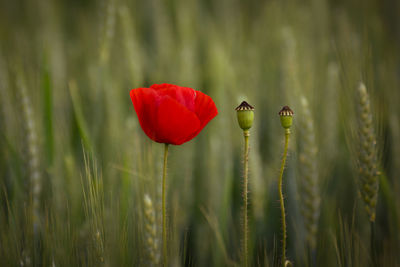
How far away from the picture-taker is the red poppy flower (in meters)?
0.44

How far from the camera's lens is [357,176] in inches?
23.8

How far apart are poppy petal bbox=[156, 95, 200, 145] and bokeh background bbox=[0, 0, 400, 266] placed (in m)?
0.12

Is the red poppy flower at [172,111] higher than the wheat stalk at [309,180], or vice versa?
the red poppy flower at [172,111]

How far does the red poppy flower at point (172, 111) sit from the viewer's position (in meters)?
0.44

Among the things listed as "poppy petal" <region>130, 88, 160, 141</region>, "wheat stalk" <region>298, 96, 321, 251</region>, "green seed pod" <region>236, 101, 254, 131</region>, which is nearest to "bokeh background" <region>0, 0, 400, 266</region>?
"wheat stalk" <region>298, 96, 321, 251</region>

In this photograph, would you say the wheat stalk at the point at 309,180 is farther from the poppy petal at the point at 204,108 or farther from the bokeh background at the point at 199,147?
the poppy petal at the point at 204,108

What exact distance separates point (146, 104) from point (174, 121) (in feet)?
0.17

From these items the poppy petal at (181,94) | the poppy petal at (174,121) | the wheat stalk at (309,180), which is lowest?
the wheat stalk at (309,180)

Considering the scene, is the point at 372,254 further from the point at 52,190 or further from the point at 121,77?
the point at 121,77

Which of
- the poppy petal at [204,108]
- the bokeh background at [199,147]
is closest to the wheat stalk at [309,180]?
the bokeh background at [199,147]

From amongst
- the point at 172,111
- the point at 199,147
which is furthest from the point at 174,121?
the point at 199,147

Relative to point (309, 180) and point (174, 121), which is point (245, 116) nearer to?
point (174, 121)

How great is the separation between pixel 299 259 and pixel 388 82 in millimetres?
721

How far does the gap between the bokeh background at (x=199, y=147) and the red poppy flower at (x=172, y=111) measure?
11 centimetres
